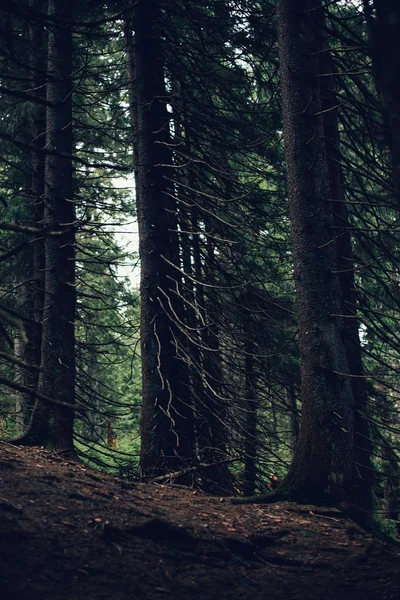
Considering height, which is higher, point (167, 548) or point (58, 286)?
point (58, 286)

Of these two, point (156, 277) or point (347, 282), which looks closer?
point (347, 282)

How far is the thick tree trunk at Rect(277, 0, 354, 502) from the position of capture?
6.16 m

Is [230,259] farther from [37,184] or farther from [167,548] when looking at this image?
[167,548]

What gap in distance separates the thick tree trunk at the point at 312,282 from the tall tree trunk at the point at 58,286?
11.4ft

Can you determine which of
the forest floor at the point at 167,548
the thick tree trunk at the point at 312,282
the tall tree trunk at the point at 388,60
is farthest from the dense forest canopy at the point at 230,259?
the tall tree trunk at the point at 388,60

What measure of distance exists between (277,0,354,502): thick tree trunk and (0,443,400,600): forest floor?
480 millimetres

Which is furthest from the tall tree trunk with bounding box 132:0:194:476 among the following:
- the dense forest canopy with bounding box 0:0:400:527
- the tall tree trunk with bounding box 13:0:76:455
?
the tall tree trunk with bounding box 13:0:76:455

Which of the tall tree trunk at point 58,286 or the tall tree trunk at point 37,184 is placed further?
the tall tree trunk at point 37,184

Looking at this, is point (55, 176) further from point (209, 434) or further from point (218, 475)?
point (218, 475)

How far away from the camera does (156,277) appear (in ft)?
28.8

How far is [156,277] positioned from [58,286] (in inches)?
63.6

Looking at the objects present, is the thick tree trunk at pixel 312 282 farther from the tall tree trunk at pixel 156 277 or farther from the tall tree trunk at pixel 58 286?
the tall tree trunk at pixel 58 286

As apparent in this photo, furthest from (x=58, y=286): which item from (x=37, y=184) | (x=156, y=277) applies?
(x=37, y=184)

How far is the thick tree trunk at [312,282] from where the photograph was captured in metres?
6.16
